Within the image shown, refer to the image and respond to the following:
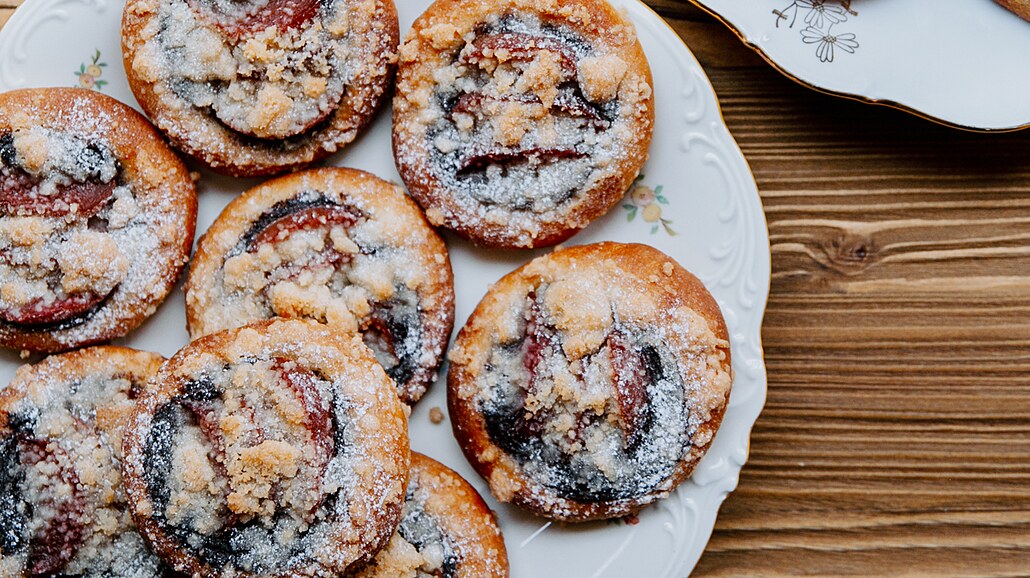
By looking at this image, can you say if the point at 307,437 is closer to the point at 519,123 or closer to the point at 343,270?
the point at 343,270

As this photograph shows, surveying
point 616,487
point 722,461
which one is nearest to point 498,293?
point 616,487

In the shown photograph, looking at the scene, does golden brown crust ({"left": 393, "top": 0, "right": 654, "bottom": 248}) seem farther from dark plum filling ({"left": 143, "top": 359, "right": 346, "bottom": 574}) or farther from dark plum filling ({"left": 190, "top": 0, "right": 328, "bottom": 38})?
dark plum filling ({"left": 143, "top": 359, "right": 346, "bottom": 574})

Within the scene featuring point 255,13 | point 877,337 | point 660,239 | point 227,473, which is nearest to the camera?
point 227,473

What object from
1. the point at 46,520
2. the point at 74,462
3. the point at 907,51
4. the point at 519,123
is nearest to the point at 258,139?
the point at 519,123

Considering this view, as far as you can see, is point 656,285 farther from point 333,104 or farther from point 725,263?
point 333,104

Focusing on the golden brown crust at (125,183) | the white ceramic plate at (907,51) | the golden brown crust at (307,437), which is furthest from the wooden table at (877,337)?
the golden brown crust at (125,183)
